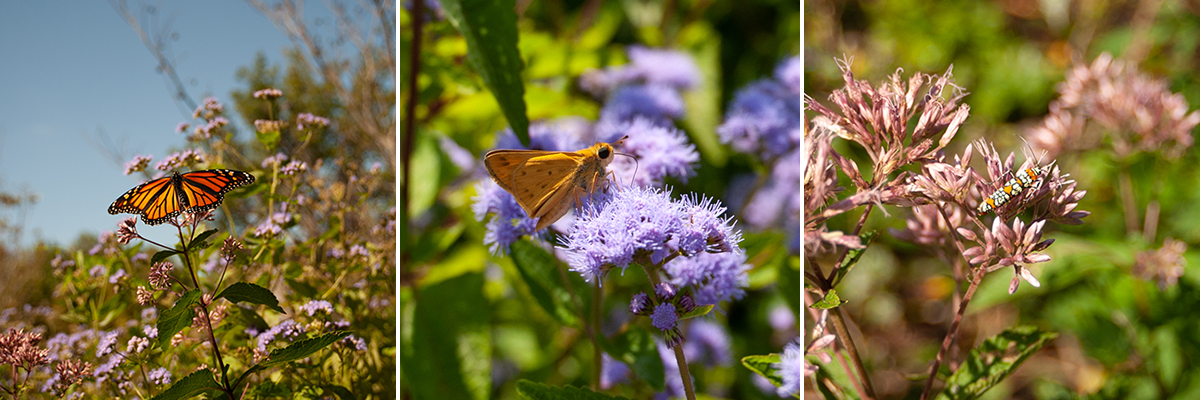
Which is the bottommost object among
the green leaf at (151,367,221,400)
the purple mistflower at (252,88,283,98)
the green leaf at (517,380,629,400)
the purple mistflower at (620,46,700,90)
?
the green leaf at (517,380,629,400)

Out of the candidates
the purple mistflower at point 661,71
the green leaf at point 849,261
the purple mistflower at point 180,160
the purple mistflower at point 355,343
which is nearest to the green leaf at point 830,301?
the green leaf at point 849,261

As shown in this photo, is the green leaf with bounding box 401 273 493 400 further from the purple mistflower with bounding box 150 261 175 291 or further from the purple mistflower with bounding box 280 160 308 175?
the purple mistflower with bounding box 150 261 175 291

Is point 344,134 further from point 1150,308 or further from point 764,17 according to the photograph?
point 1150,308

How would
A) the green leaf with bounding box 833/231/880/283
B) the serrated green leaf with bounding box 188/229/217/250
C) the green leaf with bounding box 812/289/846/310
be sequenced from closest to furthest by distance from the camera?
1. the green leaf with bounding box 812/289/846/310
2. the green leaf with bounding box 833/231/880/283
3. the serrated green leaf with bounding box 188/229/217/250

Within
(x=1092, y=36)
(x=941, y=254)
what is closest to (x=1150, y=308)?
(x=941, y=254)

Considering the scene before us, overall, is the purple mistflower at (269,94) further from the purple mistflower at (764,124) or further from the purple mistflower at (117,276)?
the purple mistflower at (764,124)

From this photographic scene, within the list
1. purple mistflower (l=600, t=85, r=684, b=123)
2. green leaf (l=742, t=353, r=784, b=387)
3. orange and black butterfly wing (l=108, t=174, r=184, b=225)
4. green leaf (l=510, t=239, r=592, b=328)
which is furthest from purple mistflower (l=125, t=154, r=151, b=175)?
green leaf (l=742, t=353, r=784, b=387)
